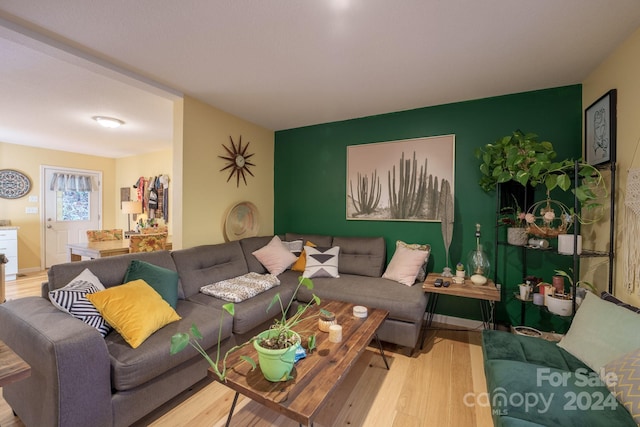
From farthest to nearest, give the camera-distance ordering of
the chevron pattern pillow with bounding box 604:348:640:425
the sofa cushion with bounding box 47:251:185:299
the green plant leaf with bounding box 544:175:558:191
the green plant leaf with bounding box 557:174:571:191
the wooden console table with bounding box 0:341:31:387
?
the green plant leaf with bounding box 544:175:558:191 → the green plant leaf with bounding box 557:174:571:191 → the sofa cushion with bounding box 47:251:185:299 → the chevron pattern pillow with bounding box 604:348:640:425 → the wooden console table with bounding box 0:341:31:387

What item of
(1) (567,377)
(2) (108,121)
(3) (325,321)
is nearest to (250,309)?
(3) (325,321)

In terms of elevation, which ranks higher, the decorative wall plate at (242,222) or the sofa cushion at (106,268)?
the decorative wall plate at (242,222)

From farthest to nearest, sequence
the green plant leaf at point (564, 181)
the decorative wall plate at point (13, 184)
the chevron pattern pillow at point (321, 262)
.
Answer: the decorative wall plate at point (13, 184) → the chevron pattern pillow at point (321, 262) → the green plant leaf at point (564, 181)

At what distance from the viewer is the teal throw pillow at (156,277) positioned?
186cm

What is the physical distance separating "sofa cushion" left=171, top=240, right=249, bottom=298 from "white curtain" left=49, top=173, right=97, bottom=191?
4770 millimetres

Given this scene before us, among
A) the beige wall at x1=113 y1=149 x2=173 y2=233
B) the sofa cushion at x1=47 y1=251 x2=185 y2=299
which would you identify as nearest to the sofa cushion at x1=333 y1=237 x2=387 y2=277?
the sofa cushion at x1=47 y1=251 x2=185 y2=299

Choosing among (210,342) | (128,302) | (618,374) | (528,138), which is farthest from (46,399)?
(528,138)

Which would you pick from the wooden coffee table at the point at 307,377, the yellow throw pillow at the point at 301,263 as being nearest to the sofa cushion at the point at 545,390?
the wooden coffee table at the point at 307,377

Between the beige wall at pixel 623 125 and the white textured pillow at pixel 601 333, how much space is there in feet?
1.33

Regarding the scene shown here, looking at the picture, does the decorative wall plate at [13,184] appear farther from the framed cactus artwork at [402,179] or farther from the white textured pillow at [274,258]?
the framed cactus artwork at [402,179]

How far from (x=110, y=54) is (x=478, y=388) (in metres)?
3.54

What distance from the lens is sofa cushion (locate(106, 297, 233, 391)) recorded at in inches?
52.2

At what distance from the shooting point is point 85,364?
47.9 inches

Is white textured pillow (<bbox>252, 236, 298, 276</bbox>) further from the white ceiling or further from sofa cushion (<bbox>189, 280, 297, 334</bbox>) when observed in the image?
the white ceiling
